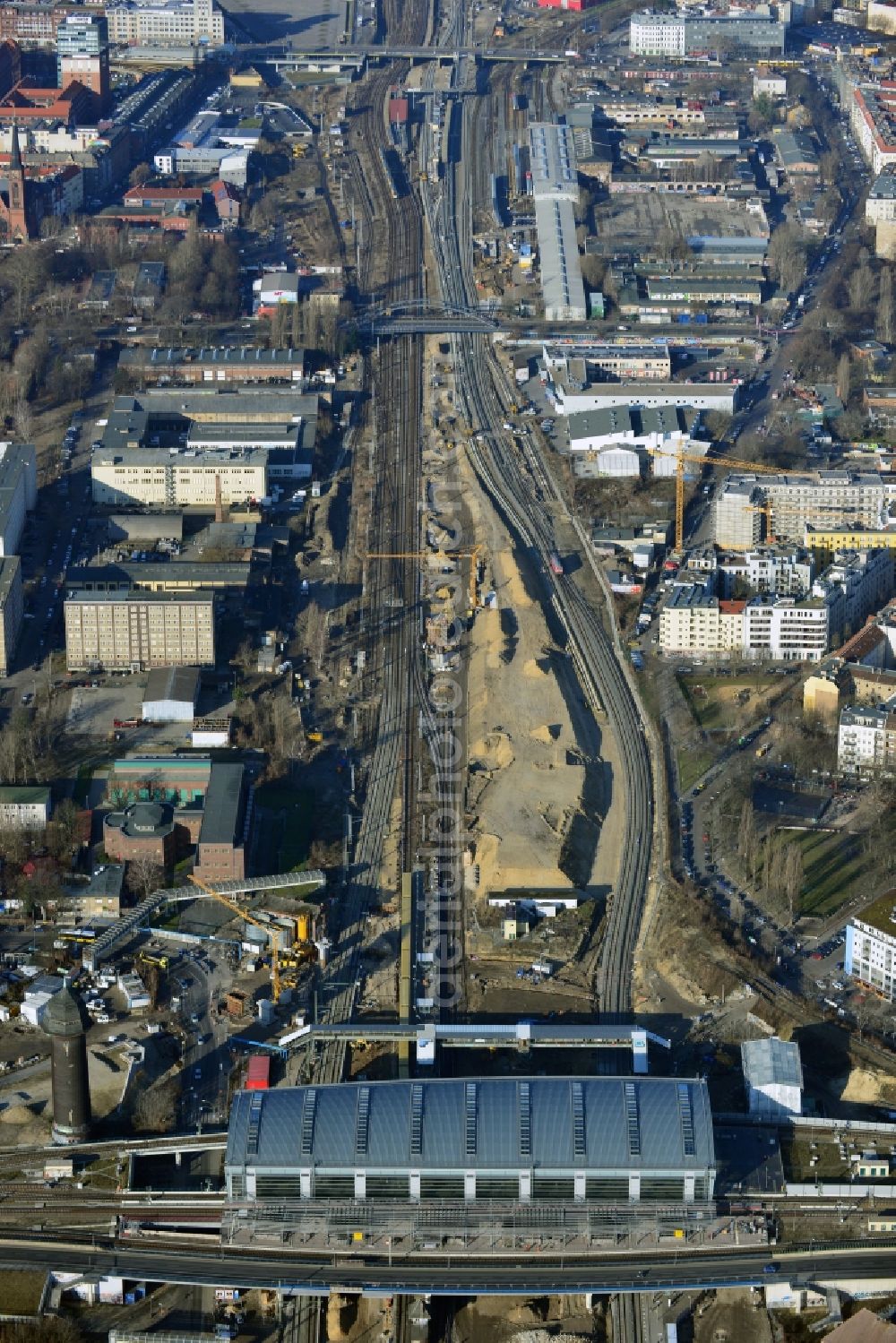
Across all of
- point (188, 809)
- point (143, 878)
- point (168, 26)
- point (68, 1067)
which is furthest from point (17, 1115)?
point (168, 26)

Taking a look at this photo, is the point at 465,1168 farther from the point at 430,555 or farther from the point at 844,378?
the point at 844,378

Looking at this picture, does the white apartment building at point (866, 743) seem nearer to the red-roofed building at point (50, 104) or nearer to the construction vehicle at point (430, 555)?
the construction vehicle at point (430, 555)

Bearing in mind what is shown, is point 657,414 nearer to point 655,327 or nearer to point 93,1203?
point 655,327

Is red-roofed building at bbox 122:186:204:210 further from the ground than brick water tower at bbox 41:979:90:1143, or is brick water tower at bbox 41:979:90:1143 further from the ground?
red-roofed building at bbox 122:186:204:210

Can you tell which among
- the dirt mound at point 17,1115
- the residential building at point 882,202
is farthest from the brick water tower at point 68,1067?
the residential building at point 882,202

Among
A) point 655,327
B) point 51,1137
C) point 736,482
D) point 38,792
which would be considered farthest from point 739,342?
point 51,1137

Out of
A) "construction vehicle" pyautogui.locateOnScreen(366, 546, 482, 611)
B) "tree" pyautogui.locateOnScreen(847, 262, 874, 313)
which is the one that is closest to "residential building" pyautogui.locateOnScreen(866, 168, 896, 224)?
"tree" pyautogui.locateOnScreen(847, 262, 874, 313)

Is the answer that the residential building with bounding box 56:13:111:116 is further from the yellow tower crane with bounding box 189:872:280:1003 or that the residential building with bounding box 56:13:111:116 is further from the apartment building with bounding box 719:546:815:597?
the yellow tower crane with bounding box 189:872:280:1003
